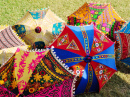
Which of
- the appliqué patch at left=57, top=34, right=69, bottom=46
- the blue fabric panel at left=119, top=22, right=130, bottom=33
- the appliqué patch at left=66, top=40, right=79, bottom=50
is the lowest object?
the appliqué patch at left=66, top=40, right=79, bottom=50

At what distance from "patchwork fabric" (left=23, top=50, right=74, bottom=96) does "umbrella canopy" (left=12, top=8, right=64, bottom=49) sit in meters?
1.04

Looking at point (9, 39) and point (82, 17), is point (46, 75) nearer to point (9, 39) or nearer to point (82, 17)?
point (9, 39)

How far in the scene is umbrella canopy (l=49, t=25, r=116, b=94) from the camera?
9.64 ft

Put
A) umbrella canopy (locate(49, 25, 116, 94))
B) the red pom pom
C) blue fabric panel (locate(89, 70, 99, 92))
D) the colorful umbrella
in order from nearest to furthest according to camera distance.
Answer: umbrella canopy (locate(49, 25, 116, 94)) → blue fabric panel (locate(89, 70, 99, 92)) → the red pom pom → the colorful umbrella

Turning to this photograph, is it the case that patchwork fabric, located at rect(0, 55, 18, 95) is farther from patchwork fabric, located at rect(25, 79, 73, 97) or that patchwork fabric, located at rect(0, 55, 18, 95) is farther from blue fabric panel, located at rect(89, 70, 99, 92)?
blue fabric panel, located at rect(89, 70, 99, 92)

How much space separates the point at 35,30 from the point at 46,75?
1459mm

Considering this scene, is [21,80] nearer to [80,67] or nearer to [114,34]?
[80,67]

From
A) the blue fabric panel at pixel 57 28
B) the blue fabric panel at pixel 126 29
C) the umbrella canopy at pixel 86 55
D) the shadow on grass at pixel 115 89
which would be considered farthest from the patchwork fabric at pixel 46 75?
the blue fabric panel at pixel 126 29

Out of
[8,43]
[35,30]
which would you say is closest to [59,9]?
[35,30]

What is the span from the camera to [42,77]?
225cm

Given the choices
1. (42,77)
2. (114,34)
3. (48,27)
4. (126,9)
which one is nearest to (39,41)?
(48,27)

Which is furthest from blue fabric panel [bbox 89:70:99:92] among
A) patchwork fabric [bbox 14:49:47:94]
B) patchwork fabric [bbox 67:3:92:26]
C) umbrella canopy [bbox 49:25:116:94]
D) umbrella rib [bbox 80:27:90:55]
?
patchwork fabric [bbox 67:3:92:26]

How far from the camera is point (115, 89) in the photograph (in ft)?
11.8

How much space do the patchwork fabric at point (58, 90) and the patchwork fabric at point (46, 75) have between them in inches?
1.6
